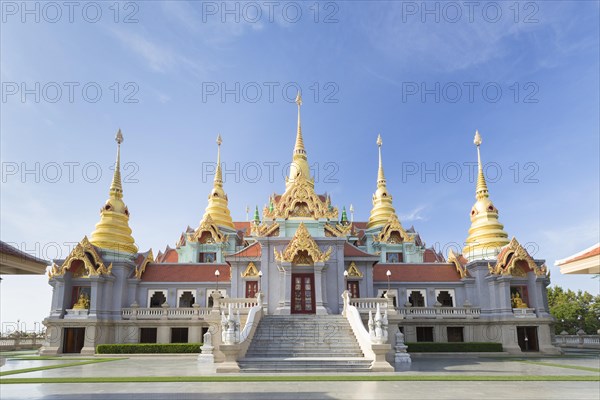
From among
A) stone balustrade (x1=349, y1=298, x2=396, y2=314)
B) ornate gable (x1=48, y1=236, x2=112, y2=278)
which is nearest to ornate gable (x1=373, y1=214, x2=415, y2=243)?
stone balustrade (x1=349, y1=298, x2=396, y2=314)

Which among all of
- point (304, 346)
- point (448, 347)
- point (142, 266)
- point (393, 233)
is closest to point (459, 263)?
point (448, 347)

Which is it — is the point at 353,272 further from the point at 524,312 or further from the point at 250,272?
the point at 524,312

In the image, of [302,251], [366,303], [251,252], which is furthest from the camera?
[251,252]

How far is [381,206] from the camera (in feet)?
175

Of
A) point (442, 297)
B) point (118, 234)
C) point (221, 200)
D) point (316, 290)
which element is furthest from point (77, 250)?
point (442, 297)

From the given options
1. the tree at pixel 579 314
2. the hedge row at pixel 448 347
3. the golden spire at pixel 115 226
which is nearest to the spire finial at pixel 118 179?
the golden spire at pixel 115 226

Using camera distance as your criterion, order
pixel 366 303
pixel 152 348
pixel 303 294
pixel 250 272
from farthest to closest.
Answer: pixel 250 272 < pixel 303 294 < pixel 152 348 < pixel 366 303

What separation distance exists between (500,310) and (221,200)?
97.3 ft

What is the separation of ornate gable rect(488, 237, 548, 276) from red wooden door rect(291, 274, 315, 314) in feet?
40.7

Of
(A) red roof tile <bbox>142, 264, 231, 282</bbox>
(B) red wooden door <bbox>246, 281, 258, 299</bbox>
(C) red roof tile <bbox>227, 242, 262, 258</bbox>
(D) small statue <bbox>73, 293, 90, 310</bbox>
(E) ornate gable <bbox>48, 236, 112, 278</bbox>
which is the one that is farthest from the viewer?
(A) red roof tile <bbox>142, 264, 231, 282</bbox>

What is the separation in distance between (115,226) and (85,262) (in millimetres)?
5488

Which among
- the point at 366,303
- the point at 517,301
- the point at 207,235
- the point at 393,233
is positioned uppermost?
the point at 393,233

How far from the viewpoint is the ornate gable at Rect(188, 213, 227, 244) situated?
47312 mm

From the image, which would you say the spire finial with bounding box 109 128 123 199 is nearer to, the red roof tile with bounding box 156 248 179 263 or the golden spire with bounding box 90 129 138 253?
the golden spire with bounding box 90 129 138 253
